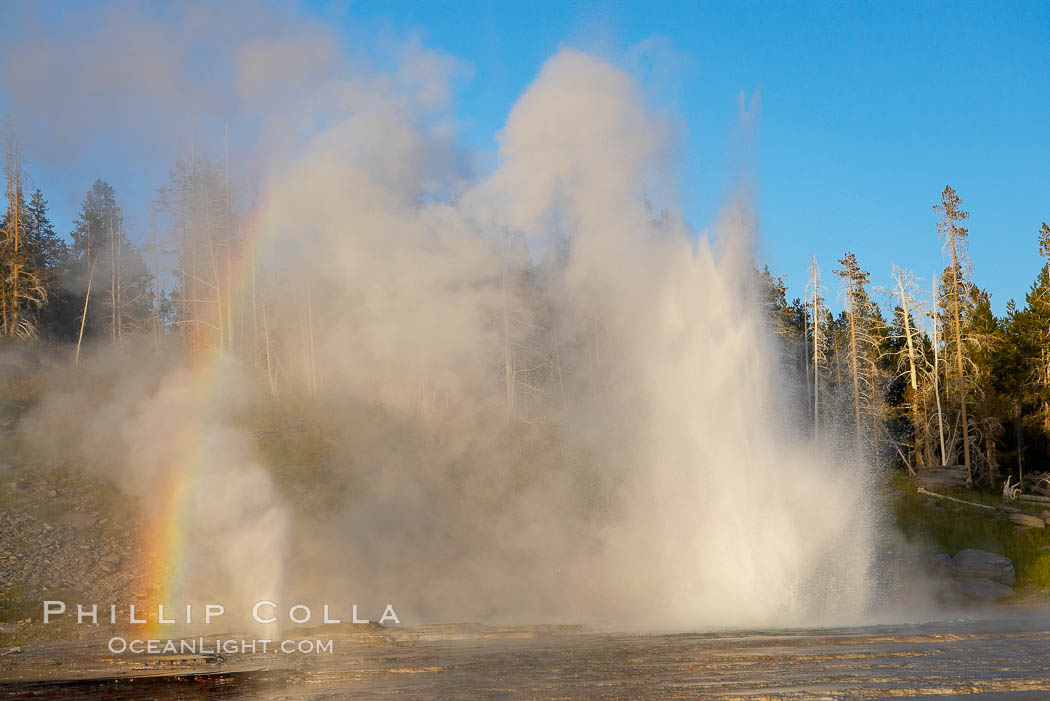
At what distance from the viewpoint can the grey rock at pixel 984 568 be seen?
2575cm

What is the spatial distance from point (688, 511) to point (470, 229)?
55.9 ft

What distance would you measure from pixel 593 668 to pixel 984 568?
18.4 metres

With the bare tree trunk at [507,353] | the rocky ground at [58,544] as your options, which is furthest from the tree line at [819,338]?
the rocky ground at [58,544]

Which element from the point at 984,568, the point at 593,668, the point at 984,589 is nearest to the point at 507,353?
the point at 984,568

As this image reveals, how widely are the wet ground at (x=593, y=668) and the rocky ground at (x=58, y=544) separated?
18.2 ft

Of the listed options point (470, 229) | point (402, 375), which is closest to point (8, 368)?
point (402, 375)

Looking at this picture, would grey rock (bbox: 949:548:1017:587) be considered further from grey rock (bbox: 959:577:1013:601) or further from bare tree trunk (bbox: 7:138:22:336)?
bare tree trunk (bbox: 7:138:22:336)

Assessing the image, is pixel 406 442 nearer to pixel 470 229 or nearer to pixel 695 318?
pixel 470 229

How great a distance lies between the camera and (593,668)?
12.6 m

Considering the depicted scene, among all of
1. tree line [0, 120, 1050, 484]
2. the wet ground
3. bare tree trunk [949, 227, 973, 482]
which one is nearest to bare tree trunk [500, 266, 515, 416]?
tree line [0, 120, 1050, 484]

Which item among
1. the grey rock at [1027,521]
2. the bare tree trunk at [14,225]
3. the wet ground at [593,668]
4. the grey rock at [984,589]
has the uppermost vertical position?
the bare tree trunk at [14,225]

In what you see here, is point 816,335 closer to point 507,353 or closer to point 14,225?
point 507,353

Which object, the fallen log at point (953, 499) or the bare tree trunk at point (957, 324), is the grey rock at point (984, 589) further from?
the bare tree trunk at point (957, 324)

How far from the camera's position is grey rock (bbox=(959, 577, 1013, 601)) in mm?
24562
